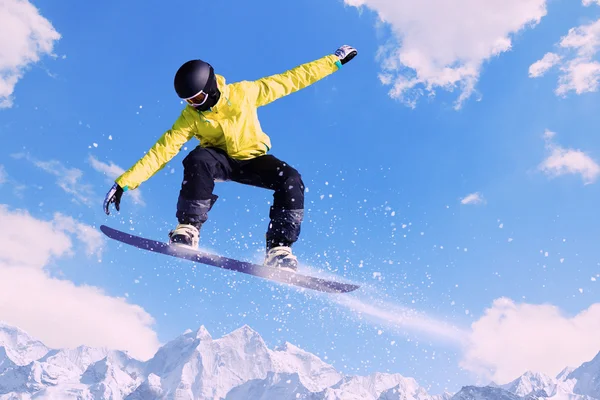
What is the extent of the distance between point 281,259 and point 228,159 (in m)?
1.53

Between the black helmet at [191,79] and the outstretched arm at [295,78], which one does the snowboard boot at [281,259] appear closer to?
the outstretched arm at [295,78]

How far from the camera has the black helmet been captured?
607 centimetres

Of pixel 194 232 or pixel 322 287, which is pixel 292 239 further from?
pixel 194 232

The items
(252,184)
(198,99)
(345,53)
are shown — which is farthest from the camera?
(345,53)

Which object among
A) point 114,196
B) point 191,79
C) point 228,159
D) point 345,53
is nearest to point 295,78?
point 345,53

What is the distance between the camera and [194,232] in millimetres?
6867

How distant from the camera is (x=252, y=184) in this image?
24.2 ft

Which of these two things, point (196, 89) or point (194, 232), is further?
point (194, 232)

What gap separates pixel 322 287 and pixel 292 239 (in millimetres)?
778

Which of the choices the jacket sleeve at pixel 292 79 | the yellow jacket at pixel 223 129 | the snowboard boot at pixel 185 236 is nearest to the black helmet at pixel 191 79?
the yellow jacket at pixel 223 129

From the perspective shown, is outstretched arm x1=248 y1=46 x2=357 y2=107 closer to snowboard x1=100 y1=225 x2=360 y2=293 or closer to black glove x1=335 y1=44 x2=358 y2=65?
black glove x1=335 y1=44 x2=358 y2=65

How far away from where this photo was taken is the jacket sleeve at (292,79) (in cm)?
719

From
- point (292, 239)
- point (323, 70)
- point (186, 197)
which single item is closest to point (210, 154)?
point (186, 197)

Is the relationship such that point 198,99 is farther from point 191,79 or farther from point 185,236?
point 185,236
